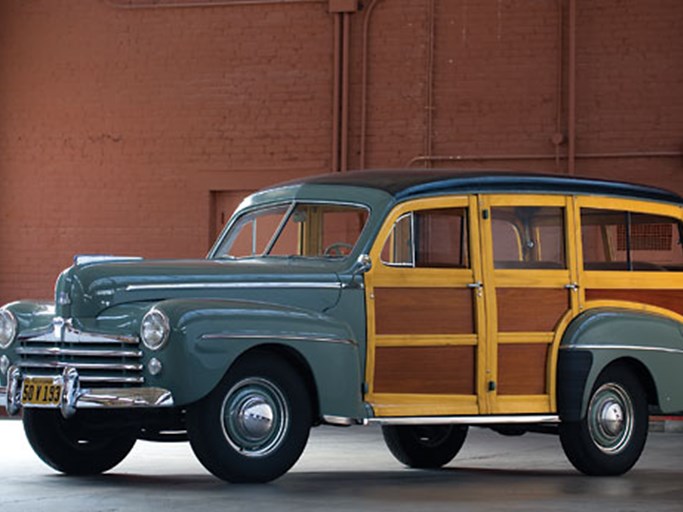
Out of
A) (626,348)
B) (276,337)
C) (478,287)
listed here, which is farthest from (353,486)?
(626,348)

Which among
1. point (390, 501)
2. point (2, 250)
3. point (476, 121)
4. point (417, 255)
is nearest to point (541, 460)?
point (417, 255)

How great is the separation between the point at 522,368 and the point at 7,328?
9.09 feet

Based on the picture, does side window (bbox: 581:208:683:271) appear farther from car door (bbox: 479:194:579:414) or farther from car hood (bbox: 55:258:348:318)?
car hood (bbox: 55:258:348:318)

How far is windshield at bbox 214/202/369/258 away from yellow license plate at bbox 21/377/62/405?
1548 millimetres

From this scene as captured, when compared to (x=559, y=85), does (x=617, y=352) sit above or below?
below

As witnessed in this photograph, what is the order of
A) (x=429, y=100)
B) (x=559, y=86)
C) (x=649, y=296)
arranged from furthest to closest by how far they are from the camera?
(x=429, y=100)
(x=559, y=86)
(x=649, y=296)

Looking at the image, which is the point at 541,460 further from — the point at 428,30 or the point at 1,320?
the point at 428,30

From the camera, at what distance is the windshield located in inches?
320

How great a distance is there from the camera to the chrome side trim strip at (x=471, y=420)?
7.68 meters

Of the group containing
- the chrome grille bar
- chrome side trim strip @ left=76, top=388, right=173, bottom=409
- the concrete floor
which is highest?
the chrome grille bar

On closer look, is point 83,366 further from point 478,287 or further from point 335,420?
point 478,287

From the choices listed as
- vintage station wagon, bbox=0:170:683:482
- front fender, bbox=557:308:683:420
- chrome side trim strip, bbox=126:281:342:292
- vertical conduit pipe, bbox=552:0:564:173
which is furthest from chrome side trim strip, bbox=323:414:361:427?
vertical conduit pipe, bbox=552:0:564:173

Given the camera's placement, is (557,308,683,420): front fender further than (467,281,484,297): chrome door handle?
Yes

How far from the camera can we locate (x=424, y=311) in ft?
26.1
